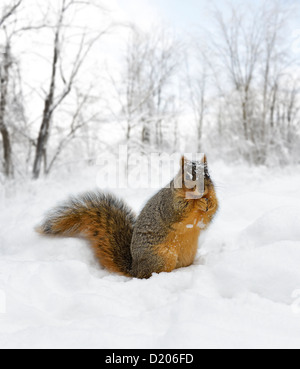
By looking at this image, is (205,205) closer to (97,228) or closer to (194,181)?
(194,181)

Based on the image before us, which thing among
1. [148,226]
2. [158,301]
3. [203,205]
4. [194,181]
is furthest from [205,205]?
[158,301]

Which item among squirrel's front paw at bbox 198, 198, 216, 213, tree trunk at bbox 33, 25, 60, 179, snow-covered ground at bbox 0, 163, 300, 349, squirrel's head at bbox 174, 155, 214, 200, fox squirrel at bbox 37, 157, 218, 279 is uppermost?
tree trunk at bbox 33, 25, 60, 179

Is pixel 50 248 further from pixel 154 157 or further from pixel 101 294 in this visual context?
pixel 154 157

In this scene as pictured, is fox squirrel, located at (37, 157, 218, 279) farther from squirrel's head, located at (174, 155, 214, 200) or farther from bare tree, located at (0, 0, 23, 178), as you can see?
bare tree, located at (0, 0, 23, 178)

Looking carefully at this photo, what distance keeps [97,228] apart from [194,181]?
883mm

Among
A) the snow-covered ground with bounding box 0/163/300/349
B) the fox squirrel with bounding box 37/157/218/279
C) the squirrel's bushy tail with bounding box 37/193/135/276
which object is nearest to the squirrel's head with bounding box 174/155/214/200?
the fox squirrel with bounding box 37/157/218/279

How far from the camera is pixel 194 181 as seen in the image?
1.98m

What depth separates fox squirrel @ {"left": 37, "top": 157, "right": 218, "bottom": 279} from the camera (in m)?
1.99

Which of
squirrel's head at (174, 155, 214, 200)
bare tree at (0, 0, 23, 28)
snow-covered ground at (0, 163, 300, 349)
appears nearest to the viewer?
snow-covered ground at (0, 163, 300, 349)

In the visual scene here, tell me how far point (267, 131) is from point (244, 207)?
9.95 m

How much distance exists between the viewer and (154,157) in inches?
341

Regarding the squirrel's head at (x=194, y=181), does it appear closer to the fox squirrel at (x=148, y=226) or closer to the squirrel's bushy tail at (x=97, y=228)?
the fox squirrel at (x=148, y=226)

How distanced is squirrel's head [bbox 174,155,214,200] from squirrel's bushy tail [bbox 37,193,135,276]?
0.67 metres
